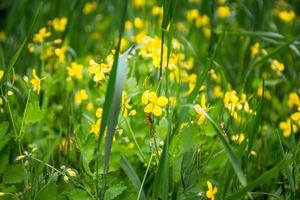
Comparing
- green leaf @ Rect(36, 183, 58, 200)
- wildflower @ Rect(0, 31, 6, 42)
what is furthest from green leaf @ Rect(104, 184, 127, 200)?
wildflower @ Rect(0, 31, 6, 42)

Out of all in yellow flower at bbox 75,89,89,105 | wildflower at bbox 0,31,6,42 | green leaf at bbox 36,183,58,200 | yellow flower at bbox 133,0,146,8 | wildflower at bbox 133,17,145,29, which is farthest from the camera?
yellow flower at bbox 133,0,146,8

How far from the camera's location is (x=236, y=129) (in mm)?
2123

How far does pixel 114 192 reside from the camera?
5.33 ft

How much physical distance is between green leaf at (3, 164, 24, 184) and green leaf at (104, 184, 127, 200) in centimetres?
30

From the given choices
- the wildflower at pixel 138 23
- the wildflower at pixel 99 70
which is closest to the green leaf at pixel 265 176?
the wildflower at pixel 99 70

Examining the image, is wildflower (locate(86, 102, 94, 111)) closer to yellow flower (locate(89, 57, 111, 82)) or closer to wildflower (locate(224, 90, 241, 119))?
yellow flower (locate(89, 57, 111, 82))

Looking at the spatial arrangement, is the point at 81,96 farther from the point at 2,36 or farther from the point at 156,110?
the point at 2,36

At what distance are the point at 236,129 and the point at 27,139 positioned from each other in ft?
2.68

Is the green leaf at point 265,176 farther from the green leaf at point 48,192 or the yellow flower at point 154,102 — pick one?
the green leaf at point 48,192

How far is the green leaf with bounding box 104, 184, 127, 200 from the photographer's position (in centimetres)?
162

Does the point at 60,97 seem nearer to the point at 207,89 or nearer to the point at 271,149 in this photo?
the point at 207,89

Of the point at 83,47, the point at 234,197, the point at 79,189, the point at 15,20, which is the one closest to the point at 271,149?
the point at 234,197

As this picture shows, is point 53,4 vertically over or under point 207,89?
over

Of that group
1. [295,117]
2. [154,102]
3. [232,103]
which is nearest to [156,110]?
[154,102]
